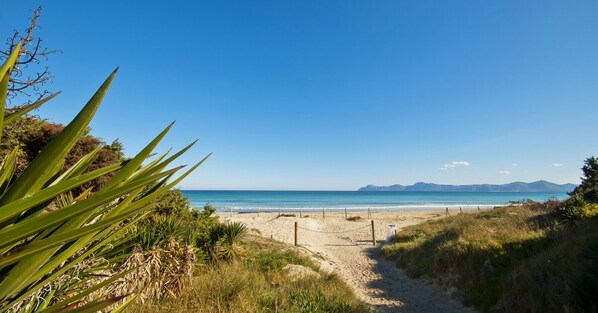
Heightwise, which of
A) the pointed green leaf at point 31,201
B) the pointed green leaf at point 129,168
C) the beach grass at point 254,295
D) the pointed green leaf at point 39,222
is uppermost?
the pointed green leaf at point 129,168

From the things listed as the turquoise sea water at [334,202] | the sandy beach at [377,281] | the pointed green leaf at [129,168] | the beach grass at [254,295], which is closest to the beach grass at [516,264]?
the sandy beach at [377,281]

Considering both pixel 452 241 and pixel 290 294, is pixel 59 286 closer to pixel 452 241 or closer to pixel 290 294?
pixel 290 294

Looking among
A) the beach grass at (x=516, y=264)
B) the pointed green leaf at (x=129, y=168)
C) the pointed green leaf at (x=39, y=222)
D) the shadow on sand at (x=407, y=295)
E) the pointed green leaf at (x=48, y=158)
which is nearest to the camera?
the pointed green leaf at (x=39, y=222)

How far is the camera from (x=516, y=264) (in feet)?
27.1

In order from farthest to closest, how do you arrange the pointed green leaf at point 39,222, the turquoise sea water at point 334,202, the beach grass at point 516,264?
1. the turquoise sea water at point 334,202
2. the beach grass at point 516,264
3. the pointed green leaf at point 39,222

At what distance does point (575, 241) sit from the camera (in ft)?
24.6

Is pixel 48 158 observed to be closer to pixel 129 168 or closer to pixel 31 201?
pixel 31 201

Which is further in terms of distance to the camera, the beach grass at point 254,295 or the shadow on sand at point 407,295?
the shadow on sand at point 407,295

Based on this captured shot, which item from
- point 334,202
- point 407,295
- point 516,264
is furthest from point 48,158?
point 334,202

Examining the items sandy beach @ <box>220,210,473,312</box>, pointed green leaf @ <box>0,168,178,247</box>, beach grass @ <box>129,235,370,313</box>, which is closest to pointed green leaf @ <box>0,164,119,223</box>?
pointed green leaf @ <box>0,168,178,247</box>

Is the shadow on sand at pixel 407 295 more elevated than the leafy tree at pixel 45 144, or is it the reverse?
the leafy tree at pixel 45 144

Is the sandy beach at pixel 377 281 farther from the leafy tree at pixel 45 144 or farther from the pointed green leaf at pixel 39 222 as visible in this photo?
the pointed green leaf at pixel 39 222

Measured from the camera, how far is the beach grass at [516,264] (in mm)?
5875

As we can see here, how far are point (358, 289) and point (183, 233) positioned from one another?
5.81 meters
